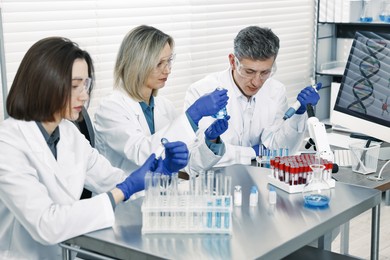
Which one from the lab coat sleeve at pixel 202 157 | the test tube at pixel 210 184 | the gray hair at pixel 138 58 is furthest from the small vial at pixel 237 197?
the gray hair at pixel 138 58

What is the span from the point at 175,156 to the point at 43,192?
0.54 meters

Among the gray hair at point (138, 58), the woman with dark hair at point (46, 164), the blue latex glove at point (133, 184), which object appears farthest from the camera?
the gray hair at point (138, 58)

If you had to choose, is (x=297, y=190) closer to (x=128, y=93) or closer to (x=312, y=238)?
(x=312, y=238)

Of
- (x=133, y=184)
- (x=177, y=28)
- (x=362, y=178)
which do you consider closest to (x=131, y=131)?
(x=133, y=184)

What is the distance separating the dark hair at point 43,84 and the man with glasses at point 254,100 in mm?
1028

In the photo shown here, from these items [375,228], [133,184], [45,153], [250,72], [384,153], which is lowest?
[375,228]

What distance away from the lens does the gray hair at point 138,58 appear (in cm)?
272

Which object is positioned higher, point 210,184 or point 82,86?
point 82,86

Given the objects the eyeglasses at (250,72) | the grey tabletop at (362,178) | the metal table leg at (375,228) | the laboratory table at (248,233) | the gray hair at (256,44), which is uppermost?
the gray hair at (256,44)

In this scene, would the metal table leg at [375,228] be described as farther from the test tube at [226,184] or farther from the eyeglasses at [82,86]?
the eyeglasses at [82,86]

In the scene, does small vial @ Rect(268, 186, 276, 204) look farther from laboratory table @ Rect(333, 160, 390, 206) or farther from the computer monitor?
the computer monitor

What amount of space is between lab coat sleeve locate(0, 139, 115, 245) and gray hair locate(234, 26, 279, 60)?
4.11ft

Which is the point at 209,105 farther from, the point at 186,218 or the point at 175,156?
the point at 186,218

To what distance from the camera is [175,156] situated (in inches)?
88.0
